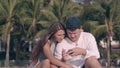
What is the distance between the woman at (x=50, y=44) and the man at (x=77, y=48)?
0.09m

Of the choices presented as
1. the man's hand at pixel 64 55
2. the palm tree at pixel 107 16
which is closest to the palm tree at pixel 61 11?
the palm tree at pixel 107 16

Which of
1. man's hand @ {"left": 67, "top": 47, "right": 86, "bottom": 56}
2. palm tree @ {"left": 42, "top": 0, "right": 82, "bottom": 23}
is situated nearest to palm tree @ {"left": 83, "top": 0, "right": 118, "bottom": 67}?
palm tree @ {"left": 42, "top": 0, "right": 82, "bottom": 23}

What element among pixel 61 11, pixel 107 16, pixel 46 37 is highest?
pixel 46 37

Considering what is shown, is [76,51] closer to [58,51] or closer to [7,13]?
[58,51]

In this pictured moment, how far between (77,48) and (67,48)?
233mm

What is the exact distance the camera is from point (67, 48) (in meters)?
5.55

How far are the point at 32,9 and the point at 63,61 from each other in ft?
100

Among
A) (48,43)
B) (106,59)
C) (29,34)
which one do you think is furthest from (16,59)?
(48,43)

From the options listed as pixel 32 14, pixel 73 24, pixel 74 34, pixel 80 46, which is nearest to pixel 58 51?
pixel 80 46

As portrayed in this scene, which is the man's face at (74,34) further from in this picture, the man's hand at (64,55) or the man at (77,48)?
the man's hand at (64,55)

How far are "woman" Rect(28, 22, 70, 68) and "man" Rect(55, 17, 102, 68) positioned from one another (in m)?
0.09

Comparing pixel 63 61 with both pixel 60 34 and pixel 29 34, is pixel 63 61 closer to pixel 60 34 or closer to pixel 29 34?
pixel 60 34

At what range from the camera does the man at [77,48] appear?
206 inches

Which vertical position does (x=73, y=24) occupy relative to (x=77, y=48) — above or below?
above
